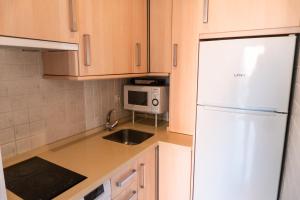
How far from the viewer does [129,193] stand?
1.40 meters

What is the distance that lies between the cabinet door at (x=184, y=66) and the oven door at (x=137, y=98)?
0.85 ft

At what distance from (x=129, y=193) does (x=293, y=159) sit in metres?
1.01

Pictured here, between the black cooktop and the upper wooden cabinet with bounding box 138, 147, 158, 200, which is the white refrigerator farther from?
the black cooktop

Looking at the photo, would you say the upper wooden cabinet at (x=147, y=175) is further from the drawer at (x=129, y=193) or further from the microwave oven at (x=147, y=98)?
the microwave oven at (x=147, y=98)

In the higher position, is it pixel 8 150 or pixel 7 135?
pixel 7 135

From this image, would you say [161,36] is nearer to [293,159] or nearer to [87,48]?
[87,48]

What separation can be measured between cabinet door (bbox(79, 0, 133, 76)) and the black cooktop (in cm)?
61

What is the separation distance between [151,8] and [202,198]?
1.59 meters

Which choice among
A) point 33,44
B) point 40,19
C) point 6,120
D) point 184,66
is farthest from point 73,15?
point 184,66

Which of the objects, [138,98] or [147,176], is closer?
[147,176]

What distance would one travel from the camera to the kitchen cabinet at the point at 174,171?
5.01 feet

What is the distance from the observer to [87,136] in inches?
69.0

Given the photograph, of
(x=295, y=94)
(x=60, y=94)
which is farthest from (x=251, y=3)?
(x=60, y=94)

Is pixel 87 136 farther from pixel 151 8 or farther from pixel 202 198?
pixel 151 8
